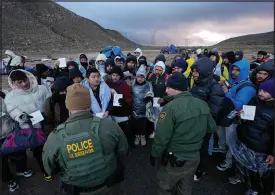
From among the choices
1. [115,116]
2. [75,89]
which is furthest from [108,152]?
[115,116]

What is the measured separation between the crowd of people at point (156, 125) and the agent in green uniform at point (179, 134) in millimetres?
12

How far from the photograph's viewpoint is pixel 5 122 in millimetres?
3002

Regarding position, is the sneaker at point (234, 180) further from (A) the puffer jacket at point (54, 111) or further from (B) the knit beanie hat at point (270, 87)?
(A) the puffer jacket at point (54, 111)

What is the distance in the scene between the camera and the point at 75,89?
1.83m

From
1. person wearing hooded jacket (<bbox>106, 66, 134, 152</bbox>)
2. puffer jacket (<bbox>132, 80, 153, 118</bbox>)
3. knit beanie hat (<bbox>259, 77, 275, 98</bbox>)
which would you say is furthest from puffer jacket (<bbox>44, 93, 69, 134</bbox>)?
knit beanie hat (<bbox>259, 77, 275, 98</bbox>)

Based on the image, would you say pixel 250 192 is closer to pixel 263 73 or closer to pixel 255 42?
pixel 263 73

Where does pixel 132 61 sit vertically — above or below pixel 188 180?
above

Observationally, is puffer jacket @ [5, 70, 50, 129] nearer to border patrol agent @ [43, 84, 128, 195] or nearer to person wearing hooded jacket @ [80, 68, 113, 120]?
person wearing hooded jacket @ [80, 68, 113, 120]

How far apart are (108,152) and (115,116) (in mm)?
2174

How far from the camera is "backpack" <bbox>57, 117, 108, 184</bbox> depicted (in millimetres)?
1745

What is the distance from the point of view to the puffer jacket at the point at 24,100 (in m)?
2.96

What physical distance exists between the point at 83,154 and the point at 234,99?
2553mm

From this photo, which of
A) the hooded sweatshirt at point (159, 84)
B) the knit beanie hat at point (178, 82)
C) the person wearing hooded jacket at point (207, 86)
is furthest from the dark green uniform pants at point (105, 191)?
the hooded sweatshirt at point (159, 84)

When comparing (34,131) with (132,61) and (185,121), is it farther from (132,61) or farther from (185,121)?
(132,61)
